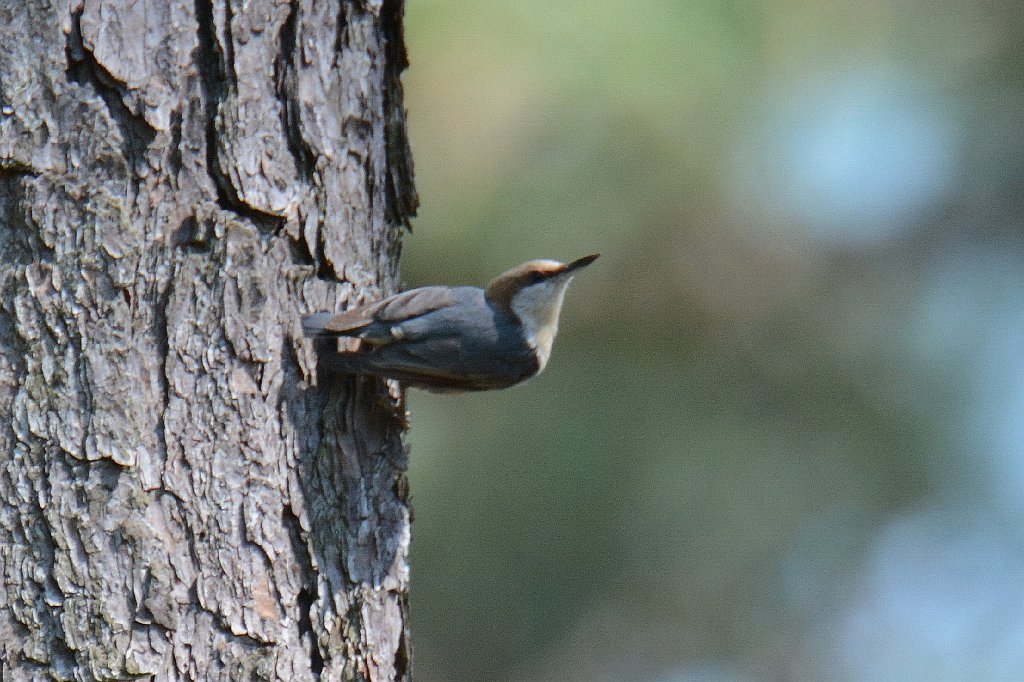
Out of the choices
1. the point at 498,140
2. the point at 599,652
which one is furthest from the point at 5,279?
the point at 599,652

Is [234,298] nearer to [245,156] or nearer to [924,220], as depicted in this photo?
[245,156]

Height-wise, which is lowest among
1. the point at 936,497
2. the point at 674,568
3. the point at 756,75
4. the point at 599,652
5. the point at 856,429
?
the point at 599,652

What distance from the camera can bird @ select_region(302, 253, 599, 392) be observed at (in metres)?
1.45

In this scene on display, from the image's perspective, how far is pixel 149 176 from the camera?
1.33m

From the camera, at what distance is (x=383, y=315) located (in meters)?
1.48

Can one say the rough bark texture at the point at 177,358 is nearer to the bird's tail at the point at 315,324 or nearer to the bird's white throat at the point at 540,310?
the bird's tail at the point at 315,324

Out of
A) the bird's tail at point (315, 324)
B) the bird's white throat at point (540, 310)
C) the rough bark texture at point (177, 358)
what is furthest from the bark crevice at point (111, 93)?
the bird's white throat at point (540, 310)

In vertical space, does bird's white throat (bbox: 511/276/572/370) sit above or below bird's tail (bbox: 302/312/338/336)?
above

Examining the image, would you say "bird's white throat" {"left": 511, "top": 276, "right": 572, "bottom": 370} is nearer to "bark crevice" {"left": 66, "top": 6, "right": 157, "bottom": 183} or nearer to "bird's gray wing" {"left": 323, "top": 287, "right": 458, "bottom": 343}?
"bird's gray wing" {"left": 323, "top": 287, "right": 458, "bottom": 343}

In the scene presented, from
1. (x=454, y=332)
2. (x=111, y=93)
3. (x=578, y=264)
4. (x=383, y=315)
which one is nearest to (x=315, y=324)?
(x=383, y=315)

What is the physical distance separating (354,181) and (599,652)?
6.10ft

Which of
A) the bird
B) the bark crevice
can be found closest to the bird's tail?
the bird

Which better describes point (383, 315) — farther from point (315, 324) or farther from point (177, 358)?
point (177, 358)

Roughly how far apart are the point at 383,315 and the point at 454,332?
137 millimetres
